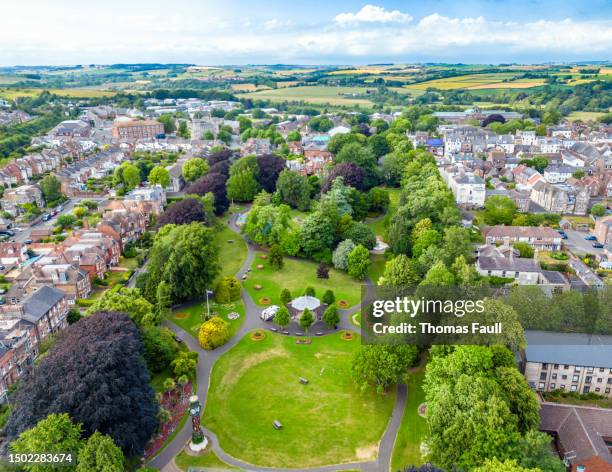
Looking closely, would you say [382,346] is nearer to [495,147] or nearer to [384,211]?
[384,211]

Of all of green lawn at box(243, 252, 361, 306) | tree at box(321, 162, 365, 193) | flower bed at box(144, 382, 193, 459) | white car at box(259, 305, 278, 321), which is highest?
tree at box(321, 162, 365, 193)

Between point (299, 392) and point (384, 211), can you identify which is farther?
point (384, 211)

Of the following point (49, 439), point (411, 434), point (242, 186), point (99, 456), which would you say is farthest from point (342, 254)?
point (49, 439)

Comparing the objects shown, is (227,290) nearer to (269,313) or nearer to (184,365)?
(269,313)

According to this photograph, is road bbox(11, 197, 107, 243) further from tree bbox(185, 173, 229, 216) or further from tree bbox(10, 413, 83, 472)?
tree bbox(10, 413, 83, 472)

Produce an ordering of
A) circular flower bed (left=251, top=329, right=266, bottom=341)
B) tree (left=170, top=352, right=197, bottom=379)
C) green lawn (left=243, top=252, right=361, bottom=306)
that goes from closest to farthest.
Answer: tree (left=170, top=352, right=197, bottom=379) < circular flower bed (left=251, top=329, right=266, bottom=341) < green lawn (left=243, top=252, right=361, bottom=306)

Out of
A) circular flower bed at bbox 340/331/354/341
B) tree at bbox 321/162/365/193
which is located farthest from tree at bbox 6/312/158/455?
tree at bbox 321/162/365/193

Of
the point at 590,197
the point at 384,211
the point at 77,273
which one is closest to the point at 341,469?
the point at 77,273

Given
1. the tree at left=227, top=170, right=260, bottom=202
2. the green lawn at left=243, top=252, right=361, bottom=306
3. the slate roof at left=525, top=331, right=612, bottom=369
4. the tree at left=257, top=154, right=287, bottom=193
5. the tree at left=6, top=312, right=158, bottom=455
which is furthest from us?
the tree at left=257, top=154, right=287, bottom=193
